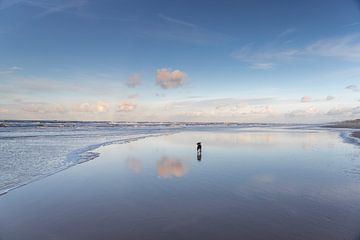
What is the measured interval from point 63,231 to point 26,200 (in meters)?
3.01

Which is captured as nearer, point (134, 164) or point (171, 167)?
Result: point (171, 167)

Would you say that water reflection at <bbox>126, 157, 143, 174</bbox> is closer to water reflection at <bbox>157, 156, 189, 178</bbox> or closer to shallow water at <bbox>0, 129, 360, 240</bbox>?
shallow water at <bbox>0, 129, 360, 240</bbox>

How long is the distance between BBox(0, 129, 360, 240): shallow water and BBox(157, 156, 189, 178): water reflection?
0.26 ft

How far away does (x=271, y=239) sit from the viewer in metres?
5.53

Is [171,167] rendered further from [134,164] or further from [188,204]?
[188,204]

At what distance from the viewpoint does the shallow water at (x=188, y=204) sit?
235 inches

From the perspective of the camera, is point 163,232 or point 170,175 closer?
point 163,232

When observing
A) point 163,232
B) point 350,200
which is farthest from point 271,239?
point 350,200

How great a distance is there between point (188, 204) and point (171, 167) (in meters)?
5.60

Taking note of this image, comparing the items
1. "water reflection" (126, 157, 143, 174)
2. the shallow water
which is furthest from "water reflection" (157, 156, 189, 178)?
"water reflection" (126, 157, 143, 174)

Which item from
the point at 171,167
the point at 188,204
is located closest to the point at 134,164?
the point at 171,167

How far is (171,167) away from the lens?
43.4 feet

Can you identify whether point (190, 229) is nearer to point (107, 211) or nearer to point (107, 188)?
point (107, 211)

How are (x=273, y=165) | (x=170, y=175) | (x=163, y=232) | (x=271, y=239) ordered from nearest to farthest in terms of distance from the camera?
(x=271, y=239)
(x=163, y=232)
(x=170, y=175)
(x=273, y=165)
